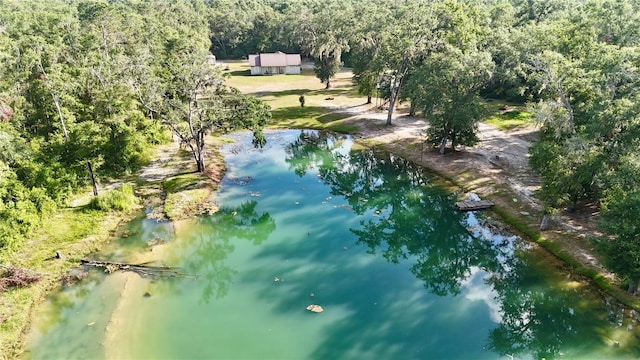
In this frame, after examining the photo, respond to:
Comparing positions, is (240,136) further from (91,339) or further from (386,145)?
(91,339)

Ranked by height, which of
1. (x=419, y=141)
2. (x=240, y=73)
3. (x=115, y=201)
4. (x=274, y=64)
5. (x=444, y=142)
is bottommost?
(x=115, y=201)

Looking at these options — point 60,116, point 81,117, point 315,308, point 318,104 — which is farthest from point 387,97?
point 315,308

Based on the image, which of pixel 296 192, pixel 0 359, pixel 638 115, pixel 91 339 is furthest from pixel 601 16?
pixel 0 359

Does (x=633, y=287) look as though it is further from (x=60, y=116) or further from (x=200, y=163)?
(x=60, y=116)

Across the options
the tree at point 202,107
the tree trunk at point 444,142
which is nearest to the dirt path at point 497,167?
the tree trunk at point 444,142

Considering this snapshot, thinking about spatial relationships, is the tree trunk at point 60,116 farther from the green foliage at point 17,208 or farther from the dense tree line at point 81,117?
the green foliage at point 17,208

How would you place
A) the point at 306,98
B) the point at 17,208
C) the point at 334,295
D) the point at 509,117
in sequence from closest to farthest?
the point at 334,295 < the point at 17,208 < the point at 509,117 < the point at 306,98
